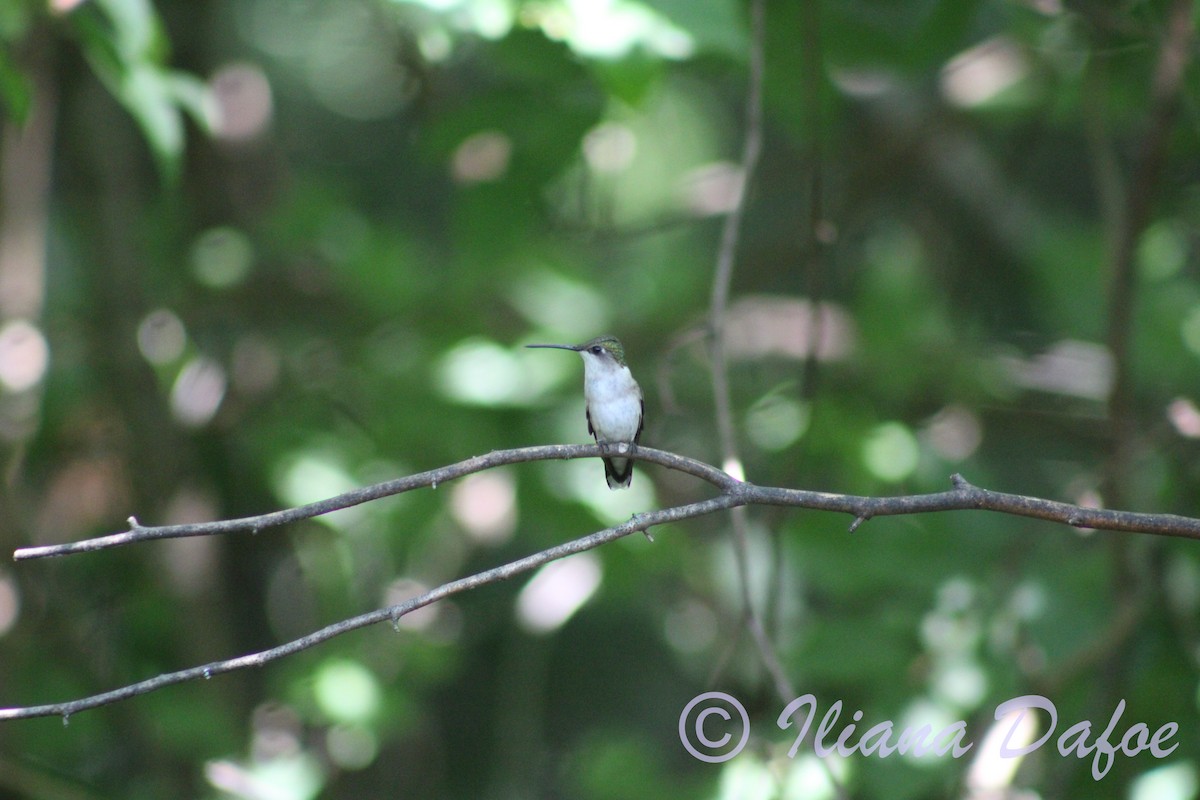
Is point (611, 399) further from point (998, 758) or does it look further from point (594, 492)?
point (998, 758)

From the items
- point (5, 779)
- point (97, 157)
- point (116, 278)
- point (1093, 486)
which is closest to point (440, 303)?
point (116, 278)

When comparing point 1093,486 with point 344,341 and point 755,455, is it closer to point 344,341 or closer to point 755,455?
point 755,455

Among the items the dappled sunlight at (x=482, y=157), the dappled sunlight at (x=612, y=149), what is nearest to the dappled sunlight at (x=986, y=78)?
the dappled sunlight at (x=612, y=149)

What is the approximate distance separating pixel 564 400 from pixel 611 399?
24.6 inches

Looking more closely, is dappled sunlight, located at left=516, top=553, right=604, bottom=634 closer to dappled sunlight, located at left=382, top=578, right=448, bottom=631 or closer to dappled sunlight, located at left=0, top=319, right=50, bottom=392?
dappled sunlight, located at left=382, top=578, right=448, bottom=631

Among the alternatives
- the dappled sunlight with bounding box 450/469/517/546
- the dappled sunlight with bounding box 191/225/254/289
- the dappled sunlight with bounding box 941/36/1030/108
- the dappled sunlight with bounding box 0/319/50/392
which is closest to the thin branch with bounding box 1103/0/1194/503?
the dappled sunlight with bounding box 941/36/1030/108

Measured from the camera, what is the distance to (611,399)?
503 centimetres

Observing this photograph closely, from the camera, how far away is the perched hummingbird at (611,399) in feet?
16.5

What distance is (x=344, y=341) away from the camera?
241 inches

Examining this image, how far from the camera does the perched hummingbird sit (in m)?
5.04

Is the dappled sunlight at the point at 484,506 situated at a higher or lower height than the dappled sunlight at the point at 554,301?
lower

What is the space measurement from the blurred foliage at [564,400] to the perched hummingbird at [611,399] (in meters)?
0.27

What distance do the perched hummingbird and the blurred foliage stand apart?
0.27 m

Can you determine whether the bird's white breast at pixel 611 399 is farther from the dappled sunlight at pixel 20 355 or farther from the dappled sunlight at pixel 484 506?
the dappled sunlight at pixel 20 355
